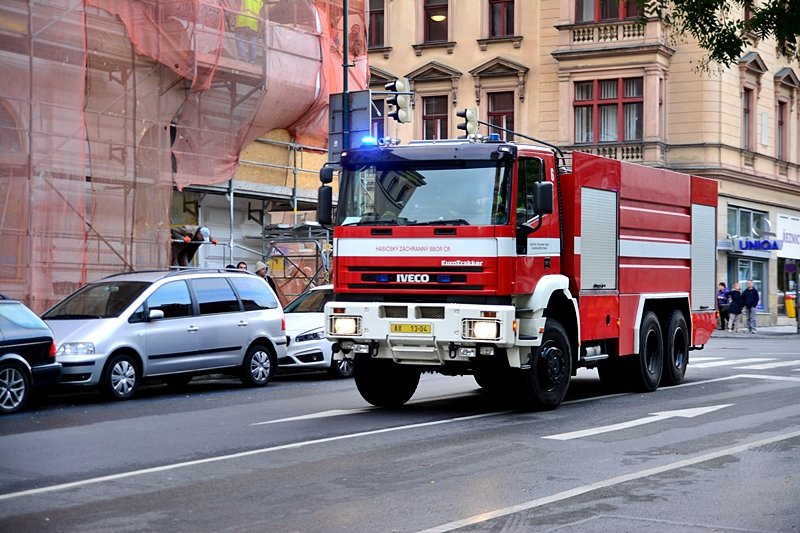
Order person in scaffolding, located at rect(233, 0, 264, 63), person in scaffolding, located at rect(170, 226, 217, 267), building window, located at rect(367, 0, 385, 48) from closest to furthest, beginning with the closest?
person in scaffolding, located at rect(170, 226, 217, 267), person in scaffolding, located at rect(233, 0, 264, 63), building window, located at rect(367, 0, 385, 48)

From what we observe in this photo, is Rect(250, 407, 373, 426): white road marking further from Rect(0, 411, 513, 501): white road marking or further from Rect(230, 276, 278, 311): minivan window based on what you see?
Rect(230, 276, 278, 311): minivan window

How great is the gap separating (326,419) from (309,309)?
744cm

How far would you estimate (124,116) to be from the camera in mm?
22281

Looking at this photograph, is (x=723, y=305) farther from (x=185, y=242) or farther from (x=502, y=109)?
(x=185, y=242)

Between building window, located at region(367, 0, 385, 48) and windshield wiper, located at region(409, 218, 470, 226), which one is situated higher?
building window, located at region(367, 0, 385, 48)

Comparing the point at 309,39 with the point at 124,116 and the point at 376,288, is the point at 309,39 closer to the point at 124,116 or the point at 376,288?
the point at 124,116

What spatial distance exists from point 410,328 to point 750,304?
28950mm

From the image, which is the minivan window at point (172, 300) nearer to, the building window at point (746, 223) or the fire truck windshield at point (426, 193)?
the fire truck windshield at point (426, 193)

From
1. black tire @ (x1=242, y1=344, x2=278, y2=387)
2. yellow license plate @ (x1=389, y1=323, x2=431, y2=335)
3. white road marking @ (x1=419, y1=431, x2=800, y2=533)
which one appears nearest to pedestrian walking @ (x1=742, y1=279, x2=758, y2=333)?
black tire @ (x1=242, y1=344, x2=278, y2=387)

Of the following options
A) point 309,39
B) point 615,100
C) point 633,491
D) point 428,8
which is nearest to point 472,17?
point 428,8

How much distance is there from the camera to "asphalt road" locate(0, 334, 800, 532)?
8.03 m

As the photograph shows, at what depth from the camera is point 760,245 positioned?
1795 inches

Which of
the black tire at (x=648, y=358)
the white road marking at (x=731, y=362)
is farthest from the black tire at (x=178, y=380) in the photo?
the white road marking at (x=731, y=362)

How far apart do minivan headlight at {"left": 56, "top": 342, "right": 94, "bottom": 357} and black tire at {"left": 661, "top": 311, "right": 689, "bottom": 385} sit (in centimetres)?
802
